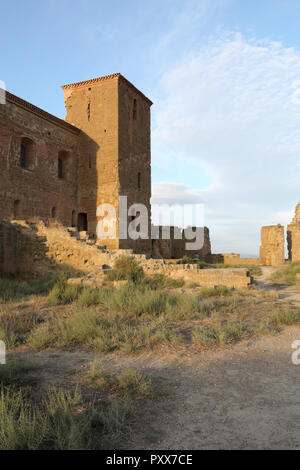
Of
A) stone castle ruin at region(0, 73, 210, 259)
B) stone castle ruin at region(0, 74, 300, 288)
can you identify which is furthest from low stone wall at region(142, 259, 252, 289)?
stone castle ruin at region(0, 73, 210, 259)

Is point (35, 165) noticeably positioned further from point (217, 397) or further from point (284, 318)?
point (217, 397)

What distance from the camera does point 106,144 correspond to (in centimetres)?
2009

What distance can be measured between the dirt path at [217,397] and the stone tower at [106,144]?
595 inches

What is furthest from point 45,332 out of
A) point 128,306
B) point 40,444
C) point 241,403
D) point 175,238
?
point 175,238

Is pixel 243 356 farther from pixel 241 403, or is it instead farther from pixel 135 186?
pixel 135 186

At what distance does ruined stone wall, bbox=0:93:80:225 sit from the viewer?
51.3 feet

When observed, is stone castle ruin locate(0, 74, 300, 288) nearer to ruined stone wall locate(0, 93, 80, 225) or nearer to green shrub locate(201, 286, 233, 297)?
ruined stone wall locate(0, 93, 80, 225)

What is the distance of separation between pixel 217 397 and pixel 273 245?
21.5 meters

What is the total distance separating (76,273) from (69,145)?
1099 cm

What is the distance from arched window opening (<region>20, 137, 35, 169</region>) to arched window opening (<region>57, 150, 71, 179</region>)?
8.75ft

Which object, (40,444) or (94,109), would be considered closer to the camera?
(40,444)

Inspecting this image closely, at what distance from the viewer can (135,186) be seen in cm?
2158

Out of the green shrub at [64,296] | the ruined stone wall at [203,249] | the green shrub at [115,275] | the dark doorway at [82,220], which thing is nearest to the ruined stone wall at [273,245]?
the ruined stone wall at [203,249]
